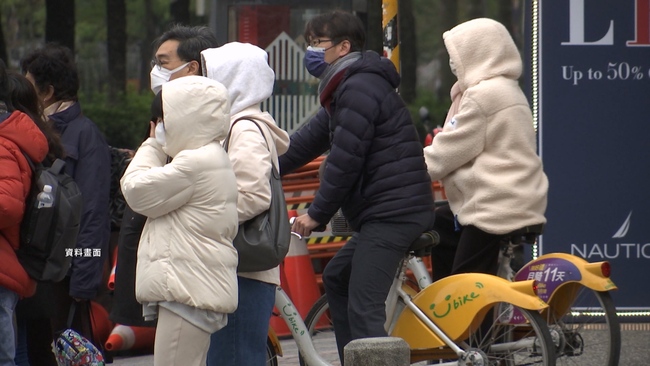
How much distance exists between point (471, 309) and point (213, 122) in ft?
5.74

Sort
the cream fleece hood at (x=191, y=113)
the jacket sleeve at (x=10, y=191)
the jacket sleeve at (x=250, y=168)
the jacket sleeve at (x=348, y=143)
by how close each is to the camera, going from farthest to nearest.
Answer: the jacket sleeve at (x=348, y=143)
the jacket sleeve at (x=10, y=191)
the jacket sleeve at (x=250, y=168)
the cream fleece hood at (x=191, y=113)

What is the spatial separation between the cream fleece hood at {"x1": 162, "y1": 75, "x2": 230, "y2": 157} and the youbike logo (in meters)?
3.83

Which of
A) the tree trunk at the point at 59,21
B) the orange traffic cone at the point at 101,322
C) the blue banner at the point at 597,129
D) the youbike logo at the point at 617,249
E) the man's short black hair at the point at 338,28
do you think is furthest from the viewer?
the tree trunk at the point at 59,21

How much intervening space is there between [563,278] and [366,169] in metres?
1.16

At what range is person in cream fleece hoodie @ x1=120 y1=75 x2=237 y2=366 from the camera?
175 inches

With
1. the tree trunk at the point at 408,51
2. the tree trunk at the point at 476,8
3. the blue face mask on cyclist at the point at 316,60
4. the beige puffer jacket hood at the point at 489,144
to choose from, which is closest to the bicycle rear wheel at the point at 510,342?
the beige puffer jacket hood at the point at 489,144

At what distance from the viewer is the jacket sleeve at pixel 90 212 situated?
6.36 m

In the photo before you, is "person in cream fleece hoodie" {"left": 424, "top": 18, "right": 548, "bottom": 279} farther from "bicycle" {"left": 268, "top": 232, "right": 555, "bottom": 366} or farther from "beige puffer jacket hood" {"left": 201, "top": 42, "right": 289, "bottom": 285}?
"beige puffer jacket hood" {"left": 201, "top": 42, "right": 289, "bottom": 285}

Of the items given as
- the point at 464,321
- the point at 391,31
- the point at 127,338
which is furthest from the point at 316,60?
the point at 127,338

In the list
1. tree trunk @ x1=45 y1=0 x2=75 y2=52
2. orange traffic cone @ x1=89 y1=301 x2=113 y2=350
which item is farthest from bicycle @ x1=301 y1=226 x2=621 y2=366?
tree trunk @ x1=45 y1=0 x2=75 y2=52

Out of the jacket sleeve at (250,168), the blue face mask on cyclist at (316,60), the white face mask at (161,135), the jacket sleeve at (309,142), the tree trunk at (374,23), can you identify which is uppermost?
the blue face mask on cyclist at (316,60)

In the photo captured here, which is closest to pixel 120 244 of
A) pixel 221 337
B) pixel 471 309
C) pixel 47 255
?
pixel 47 255

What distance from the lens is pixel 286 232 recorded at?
489 cm

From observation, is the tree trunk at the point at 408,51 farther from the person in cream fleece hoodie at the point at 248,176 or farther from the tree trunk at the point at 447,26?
the person in cream fleece hoodie at the point at 248,176
